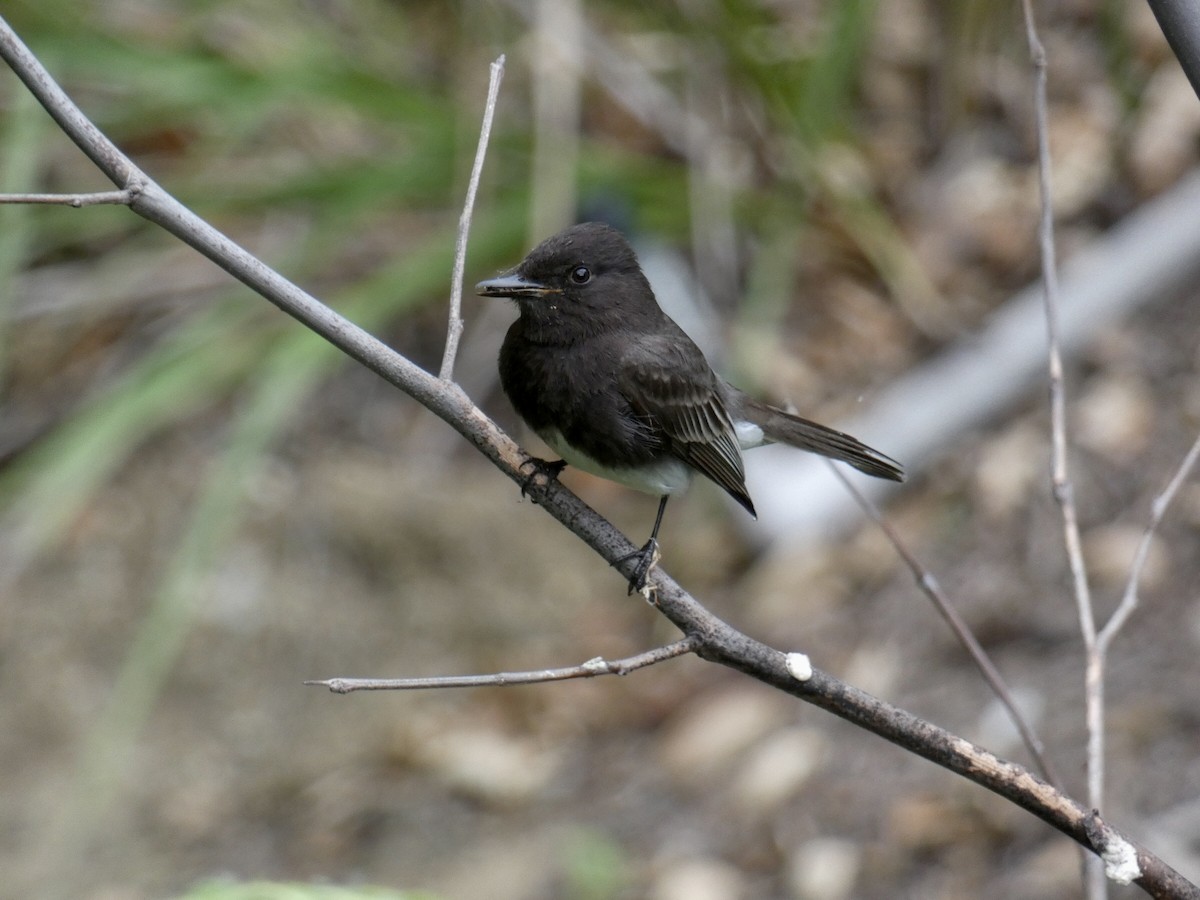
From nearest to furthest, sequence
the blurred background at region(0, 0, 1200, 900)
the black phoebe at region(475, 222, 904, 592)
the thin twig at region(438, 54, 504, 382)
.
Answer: the thin twig at region(438, 54, 504, 382), the black phoebe at region(475, 222, 904, 592), the blurred background at region(0, 0, 1200, 900)

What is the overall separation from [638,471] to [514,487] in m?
2.64

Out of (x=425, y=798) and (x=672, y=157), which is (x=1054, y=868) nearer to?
(x=425, y=798)

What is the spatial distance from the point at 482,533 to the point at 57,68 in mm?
2382

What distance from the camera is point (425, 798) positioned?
16.5ft

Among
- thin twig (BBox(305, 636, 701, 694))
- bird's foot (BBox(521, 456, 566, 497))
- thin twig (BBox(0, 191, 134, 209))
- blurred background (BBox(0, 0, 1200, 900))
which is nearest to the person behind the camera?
thin twig (BBox(305, 636, 701, 694))

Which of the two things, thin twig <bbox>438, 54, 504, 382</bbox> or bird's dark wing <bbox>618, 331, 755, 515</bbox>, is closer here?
thin twig <bbox>438, 54, 504, 382</bbox>

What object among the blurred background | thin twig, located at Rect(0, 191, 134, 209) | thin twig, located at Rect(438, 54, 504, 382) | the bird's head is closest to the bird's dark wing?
the bird's head

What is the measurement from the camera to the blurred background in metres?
4.43

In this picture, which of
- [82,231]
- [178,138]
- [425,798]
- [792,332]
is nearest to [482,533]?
[425,798]

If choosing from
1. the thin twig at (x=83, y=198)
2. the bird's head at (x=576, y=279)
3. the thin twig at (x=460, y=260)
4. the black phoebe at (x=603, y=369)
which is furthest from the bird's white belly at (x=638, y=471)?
the thin twig at (x=83, y=198)

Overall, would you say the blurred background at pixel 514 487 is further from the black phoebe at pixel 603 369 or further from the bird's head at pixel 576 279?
the bird's head at pixel 576 279

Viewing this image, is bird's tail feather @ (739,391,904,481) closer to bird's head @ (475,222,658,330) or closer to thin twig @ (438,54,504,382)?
bird's head @ (475,222,658,330)

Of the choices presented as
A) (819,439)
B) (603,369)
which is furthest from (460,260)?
(819,439)

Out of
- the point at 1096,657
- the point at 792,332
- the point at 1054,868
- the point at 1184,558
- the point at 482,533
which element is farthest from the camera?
A: the point at 792,332
